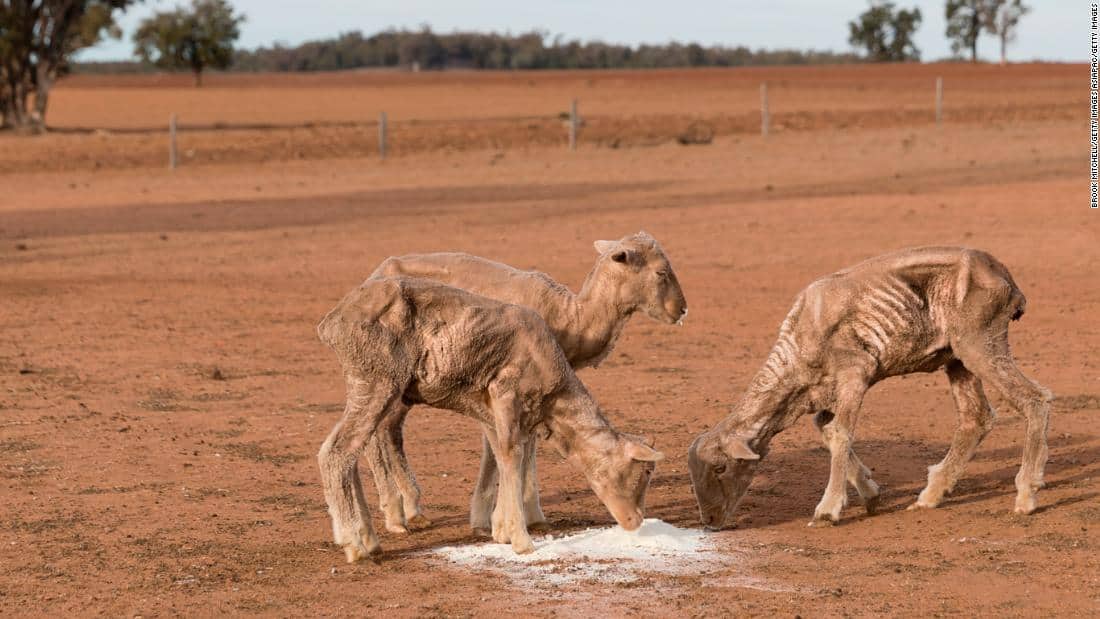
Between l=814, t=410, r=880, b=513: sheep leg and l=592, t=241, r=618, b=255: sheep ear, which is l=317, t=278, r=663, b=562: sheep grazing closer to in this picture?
l=592, t=241, r=618, b=255: sheep ear

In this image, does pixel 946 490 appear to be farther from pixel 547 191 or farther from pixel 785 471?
pixel 547 191

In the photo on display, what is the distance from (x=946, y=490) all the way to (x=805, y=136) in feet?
109

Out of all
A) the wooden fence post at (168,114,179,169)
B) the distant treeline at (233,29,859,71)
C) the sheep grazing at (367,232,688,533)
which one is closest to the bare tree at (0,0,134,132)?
the wooden fence post at (168,114,179,169)

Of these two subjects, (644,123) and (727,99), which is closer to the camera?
(644,123)

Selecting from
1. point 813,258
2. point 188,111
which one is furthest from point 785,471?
point 188,111

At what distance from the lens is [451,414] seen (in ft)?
42.8

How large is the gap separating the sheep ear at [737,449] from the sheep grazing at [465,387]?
2.38 ft

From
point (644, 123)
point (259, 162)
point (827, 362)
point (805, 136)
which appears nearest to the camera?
point (827, 362)

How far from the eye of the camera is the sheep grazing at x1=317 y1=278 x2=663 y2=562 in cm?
852

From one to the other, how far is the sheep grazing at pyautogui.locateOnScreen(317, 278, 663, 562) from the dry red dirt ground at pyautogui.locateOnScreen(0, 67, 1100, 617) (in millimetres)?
518

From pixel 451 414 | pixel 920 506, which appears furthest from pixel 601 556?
pixel 451 414

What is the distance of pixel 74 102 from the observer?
233ft

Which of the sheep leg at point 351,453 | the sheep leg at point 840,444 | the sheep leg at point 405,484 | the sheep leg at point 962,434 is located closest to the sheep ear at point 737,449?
the sheep leg at point 840,444

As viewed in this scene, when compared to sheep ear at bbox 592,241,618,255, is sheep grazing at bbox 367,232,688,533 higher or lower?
lower
